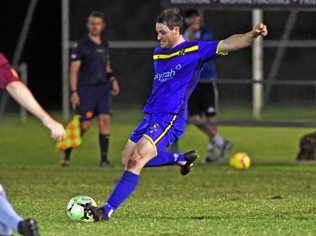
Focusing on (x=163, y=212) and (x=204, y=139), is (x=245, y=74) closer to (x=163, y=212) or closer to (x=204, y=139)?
(x=204, y=139)

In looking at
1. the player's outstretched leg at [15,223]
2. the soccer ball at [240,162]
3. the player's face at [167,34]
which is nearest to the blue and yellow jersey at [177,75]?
the player's face at [167,34]

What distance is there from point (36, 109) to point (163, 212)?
11.8 ft

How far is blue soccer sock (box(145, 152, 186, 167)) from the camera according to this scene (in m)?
11.3

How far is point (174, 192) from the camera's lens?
13.3 m

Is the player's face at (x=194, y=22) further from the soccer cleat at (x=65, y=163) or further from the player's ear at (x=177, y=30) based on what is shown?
the player's ear at (x=177, y=30)

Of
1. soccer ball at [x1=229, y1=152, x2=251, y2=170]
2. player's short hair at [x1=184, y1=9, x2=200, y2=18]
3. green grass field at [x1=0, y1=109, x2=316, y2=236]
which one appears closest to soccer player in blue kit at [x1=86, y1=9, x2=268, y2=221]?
green grass field at [x1=0, y1=109, x2=316, y2=236]

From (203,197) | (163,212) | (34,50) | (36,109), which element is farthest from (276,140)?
(36,109)

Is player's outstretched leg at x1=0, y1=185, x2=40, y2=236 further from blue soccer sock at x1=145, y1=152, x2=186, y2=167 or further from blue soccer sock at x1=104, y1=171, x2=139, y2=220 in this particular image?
blue soccer sock at x1=145, y1=152, x2=186, y2=167

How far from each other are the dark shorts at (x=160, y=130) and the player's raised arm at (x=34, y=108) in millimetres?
2723

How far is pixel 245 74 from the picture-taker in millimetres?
25078

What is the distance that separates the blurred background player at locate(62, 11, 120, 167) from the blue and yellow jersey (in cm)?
557

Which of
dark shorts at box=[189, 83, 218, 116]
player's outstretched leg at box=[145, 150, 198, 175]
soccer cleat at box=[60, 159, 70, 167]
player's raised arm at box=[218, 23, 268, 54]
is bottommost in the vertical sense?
soccer cleat at box=[60, 159, 70, 167]

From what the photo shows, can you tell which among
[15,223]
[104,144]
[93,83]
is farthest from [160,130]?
[93,83]

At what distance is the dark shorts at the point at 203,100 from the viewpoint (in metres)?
17.6
